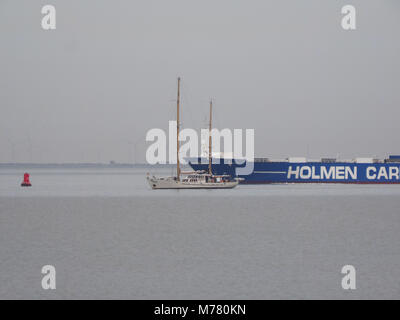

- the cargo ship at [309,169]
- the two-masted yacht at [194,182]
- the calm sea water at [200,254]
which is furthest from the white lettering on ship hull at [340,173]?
the calm sea water at [200,254]

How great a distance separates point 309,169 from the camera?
92688 millimetres

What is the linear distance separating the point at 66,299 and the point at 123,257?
7506 mm

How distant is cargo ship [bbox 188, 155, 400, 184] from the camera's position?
295 feet

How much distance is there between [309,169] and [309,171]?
15.1 inches

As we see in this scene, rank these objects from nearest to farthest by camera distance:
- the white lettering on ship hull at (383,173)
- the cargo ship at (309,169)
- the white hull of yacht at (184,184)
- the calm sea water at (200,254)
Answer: the calm sea water at (200,254) < the white hull of yacht at (184,184) < the cargo ship at (309,169) < the white lettering on ship hull at (383,173)

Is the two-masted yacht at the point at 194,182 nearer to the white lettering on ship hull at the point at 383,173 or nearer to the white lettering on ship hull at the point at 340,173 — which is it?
the white lettering on ship hull at the point at 340,173

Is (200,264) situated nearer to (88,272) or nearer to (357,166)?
(88,272)

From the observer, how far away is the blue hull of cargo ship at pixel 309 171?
90156mm

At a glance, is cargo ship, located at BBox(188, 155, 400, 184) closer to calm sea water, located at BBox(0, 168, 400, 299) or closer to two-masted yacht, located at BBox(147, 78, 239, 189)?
two-masted yacht, located at BBox(147, 78, 239, 189)

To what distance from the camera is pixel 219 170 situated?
9025cm

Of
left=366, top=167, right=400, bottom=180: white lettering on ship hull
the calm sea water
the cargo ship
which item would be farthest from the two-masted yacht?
the calm sea water

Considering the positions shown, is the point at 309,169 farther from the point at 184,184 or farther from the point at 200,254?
the point at 200,254

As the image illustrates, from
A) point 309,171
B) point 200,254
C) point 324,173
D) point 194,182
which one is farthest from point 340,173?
point 200,254
